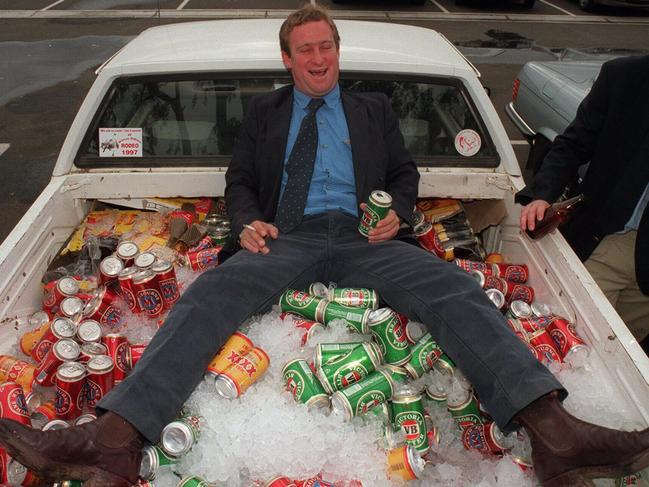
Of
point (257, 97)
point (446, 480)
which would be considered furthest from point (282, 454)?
point (257, 97)

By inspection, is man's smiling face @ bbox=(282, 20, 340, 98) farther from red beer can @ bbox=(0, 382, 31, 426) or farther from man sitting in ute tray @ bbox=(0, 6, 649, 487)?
red beer can @ bbox=(0, 382, 31, 426)

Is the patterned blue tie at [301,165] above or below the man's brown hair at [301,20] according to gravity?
below

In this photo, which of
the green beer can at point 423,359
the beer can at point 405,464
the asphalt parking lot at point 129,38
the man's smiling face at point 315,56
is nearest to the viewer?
the beer can at point 405,464

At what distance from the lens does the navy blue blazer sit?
274 centimetres

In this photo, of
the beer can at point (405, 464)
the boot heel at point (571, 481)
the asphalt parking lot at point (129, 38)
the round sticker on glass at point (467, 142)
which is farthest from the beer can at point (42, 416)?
the asphalt parking lot at point (129, 38)

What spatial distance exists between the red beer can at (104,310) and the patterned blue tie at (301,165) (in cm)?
82

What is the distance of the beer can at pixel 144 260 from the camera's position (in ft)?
8.18

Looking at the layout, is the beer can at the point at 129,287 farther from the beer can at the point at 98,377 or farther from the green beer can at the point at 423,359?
the green beer can at the point at 423,359

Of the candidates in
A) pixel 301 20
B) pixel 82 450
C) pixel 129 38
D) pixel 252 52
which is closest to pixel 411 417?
pixel 82 450

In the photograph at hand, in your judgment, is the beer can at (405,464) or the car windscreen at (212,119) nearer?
the beer can at (405,464)

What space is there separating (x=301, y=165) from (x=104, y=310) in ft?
3.64

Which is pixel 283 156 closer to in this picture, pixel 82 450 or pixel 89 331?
pixel 89 331

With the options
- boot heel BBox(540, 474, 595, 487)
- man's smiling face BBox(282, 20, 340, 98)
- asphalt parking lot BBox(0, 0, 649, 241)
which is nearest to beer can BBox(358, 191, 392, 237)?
man's smiling face BBox(282, 20, 340, 98)

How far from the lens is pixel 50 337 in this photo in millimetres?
2250
